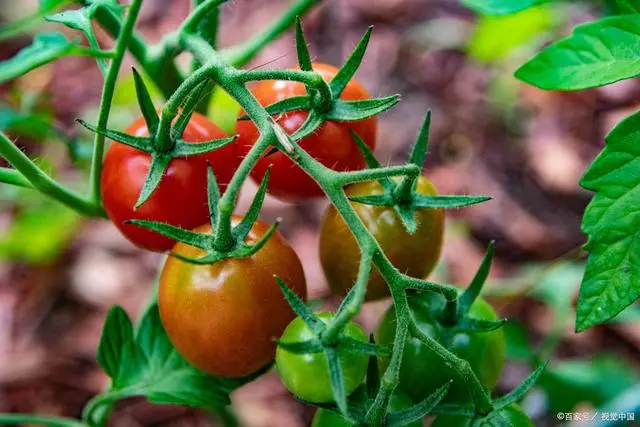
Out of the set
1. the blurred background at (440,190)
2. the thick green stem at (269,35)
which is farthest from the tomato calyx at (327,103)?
the blurred background at (440,190)

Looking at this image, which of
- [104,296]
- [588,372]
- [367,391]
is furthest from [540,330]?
[367,391]

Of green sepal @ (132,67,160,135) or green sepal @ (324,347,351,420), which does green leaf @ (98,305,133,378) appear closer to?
green sepal @ (132,67,160,135)

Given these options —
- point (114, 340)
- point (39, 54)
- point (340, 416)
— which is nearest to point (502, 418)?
point (340, 416)

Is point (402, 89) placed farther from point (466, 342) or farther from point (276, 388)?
point (466, 342)

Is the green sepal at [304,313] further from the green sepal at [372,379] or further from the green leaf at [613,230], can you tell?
the green leaf at [613,230]

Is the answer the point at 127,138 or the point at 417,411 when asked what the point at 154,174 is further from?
the point at 417,411

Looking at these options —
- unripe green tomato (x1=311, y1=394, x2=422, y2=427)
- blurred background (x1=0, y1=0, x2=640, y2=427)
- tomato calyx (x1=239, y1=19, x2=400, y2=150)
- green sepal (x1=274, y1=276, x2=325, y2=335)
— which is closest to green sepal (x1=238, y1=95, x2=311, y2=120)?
tomato calyx (x1=239, y1=19, x2=400, y2=150)
